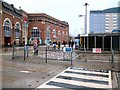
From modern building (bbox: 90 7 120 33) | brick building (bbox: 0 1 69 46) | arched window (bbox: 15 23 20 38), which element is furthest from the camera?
arched window (bbox: 15 23 20 38)

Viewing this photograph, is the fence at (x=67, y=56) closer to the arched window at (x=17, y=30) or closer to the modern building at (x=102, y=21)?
the arched window at (x=17, y=30)

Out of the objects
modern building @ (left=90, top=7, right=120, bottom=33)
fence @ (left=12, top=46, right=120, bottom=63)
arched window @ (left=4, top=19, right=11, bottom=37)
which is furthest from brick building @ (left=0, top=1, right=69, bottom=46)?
fence @ (left=12, top=46, right=120, bottom=63)

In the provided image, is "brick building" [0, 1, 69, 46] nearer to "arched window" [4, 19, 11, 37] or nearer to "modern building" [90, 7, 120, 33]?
"arched window" [4, 19, 11, 37]

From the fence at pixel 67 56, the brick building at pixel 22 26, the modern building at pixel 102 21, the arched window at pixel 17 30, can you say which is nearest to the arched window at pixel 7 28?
the brick building at pixel 22 26

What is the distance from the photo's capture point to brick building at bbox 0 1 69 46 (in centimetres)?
6266

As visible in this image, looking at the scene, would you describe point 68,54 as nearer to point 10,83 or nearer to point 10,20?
point 10,83

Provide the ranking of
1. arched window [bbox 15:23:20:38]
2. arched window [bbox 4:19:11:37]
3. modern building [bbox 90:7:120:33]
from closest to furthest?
arched window [bbox 4:19:11:37] → modern building [bbox 90:7:120:33] → arched window [bbox 15:23:20:38]

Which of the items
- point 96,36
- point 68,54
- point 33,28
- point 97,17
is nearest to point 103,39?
point 96,36

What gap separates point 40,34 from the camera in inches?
3442

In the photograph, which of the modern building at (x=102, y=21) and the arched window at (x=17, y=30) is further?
the arched window at (x=17, y=30)

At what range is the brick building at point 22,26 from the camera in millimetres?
62659

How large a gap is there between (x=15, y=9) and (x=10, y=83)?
66762mm

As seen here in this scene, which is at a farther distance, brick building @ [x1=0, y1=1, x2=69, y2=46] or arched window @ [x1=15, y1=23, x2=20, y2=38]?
arched window @ [x1=15, y1=23, x2=20, y2=38]

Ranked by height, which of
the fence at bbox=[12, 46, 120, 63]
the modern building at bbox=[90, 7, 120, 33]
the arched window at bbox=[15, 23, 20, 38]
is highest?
the modern building at bbox=[90, 7, 120, 33]
